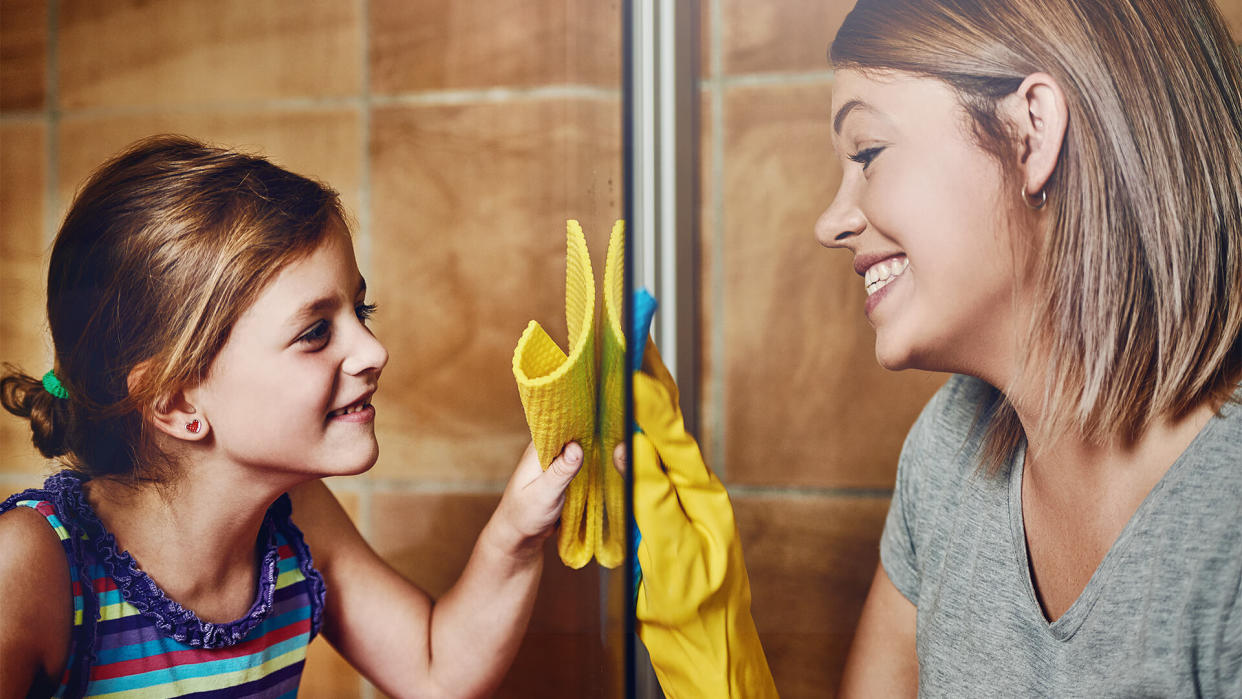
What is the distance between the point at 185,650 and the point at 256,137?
8.0 inches

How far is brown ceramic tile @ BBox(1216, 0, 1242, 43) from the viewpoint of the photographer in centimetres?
54

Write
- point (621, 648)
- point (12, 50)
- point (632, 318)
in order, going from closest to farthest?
point (12, 50)
point (632, 318)
point (621, 648)

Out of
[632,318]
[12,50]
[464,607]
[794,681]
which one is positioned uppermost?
[12,50]

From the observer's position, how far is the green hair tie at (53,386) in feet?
0.85

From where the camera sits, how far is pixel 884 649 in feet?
2.23

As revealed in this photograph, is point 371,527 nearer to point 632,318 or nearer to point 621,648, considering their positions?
point 632,318

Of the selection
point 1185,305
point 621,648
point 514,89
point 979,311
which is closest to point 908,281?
point 979,311

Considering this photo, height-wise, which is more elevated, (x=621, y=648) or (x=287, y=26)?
(x=287, y=26)

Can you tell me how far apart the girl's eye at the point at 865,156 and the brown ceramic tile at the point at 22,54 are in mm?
481

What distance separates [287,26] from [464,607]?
316 millimetres

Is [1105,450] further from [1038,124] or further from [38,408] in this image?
[38,408]

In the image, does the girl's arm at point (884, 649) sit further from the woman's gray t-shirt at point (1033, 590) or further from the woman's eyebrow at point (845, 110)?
the woman's eyebrow at point (845, 110)

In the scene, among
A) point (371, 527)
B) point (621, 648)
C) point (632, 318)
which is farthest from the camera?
point (621, 648)

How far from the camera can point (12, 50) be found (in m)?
0.25
